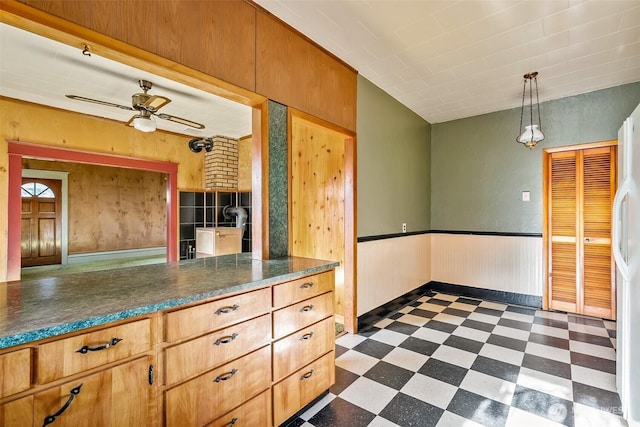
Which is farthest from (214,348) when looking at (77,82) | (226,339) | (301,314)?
(77,82)

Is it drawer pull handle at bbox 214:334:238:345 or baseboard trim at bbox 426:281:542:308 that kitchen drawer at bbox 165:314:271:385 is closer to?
drawer pull handle at bbox 214:334:238:345

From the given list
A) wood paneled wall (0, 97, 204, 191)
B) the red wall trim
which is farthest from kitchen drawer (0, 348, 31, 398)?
wood paneled wall (0, 97, 204, 191)

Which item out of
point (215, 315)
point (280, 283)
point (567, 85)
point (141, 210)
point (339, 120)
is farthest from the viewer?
point (141, 210)

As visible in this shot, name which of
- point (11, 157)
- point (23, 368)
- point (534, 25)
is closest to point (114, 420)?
point (23, 368)

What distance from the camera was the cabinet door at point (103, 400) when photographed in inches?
33.8

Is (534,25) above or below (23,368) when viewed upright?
above

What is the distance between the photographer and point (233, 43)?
185 centimetres

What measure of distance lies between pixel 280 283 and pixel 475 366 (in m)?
1.78

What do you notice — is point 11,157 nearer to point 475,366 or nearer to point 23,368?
point 23,368

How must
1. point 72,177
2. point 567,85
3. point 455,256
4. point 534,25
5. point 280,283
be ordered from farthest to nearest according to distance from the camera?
point 72,177
point 455,256
point 567,85
point 534,25
point 280,283

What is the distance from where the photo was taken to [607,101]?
127 inches

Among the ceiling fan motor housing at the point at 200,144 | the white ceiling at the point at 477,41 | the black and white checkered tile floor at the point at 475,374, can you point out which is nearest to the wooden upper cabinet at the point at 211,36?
the white ceiling at the point at 477,41

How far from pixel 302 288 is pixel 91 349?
98cm

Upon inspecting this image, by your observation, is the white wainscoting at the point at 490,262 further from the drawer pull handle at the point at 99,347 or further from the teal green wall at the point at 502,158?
the drawer pull handle at the point at 99,347
